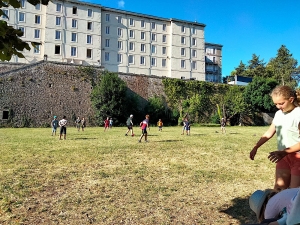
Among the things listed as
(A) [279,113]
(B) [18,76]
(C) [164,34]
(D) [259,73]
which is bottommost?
(A) [279,113]

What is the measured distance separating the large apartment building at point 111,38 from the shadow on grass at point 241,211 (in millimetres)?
42096

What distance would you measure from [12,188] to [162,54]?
48837 mm

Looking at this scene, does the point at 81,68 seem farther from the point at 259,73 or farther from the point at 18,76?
the point at 259,73

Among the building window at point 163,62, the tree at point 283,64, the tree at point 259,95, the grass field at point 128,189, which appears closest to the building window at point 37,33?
the building window at point 163,62

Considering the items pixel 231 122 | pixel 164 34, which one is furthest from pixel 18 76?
pixel 231 122

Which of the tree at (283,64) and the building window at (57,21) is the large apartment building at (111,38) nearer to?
the building window at (57,21)

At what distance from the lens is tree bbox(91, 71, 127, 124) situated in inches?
1387

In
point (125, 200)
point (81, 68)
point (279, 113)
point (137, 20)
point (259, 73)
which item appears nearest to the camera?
point (279, 113)

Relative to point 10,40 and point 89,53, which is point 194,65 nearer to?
point 89,53

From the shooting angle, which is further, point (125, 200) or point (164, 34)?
point (164, 34)

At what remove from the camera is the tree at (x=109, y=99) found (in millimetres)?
35219

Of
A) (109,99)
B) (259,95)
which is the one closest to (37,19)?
(109,99)

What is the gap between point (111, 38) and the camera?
49.1 metres

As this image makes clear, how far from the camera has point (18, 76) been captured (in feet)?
110
